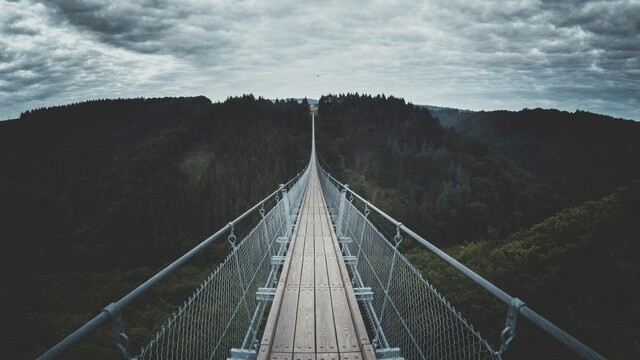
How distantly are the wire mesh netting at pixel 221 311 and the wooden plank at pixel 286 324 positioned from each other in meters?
0.28

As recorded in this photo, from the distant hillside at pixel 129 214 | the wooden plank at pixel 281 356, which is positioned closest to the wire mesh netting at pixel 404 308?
the wooden plank at pixel 281 356

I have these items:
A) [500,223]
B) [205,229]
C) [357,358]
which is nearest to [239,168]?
[205,229]

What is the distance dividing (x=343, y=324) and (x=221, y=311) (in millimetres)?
1429

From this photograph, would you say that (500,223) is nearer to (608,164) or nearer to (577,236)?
(577,236)

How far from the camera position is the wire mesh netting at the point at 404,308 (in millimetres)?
2385

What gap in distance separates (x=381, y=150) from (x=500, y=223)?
2798cm

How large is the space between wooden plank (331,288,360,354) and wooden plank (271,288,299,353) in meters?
0.48

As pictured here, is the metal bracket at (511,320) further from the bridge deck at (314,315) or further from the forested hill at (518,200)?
the forested hill at (518,200)

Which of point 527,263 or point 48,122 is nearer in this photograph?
point 527,263

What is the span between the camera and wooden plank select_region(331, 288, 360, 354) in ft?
11.0

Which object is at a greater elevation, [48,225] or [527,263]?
[527,263]

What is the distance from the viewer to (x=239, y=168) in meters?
70.4

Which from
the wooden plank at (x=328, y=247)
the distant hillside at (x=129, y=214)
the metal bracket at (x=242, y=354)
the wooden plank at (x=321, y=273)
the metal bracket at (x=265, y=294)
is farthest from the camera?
the distant hillside at (x=129, y=214)

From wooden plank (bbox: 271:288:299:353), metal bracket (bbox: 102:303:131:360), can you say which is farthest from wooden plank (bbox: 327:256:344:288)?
metal bracket (bbox: 102:303:131:360)
